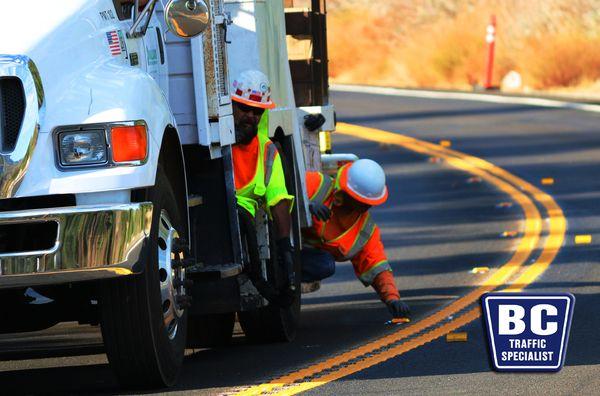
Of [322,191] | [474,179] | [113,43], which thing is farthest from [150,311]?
[474,179]

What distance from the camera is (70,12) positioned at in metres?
7.44

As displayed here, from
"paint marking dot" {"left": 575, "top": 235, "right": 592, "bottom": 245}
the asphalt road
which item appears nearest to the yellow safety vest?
the asphalt road

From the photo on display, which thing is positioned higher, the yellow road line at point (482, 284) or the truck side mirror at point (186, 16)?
the truck side mirror at point (186, 16)

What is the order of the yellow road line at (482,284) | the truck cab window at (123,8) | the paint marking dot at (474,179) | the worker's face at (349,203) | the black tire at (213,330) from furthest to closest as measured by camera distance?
the paint marking dot at (474,179) < the worker's face at (349,203) < the black tire at (213,330) < the yellow road line at (482,284) < the truck cab window at (123,8)

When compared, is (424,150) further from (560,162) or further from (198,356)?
(198,356)

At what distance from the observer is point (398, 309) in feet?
33.5

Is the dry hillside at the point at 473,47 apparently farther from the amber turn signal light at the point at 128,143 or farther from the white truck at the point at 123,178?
the amber turn signal light at the point at 128,143

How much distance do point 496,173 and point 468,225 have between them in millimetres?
4531

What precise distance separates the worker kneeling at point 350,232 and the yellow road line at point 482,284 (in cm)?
45

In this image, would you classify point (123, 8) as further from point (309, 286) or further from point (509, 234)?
point (509, 234)

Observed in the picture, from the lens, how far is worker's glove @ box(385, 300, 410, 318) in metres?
10.2

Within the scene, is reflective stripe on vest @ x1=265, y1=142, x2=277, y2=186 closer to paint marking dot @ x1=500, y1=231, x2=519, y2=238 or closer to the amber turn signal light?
the amber turn signal light

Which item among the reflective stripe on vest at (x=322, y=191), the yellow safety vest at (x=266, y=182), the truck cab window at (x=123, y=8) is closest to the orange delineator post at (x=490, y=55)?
the reflective stripe on vest at (x=322, y=191)

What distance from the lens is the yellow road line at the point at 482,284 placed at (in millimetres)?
8117
